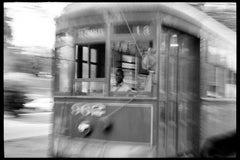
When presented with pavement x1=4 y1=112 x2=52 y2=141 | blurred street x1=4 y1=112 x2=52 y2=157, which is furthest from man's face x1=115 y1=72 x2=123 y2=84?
pavement x1=4 y1=112 x2=52 y2=141

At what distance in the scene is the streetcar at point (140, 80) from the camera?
4441 millimetres

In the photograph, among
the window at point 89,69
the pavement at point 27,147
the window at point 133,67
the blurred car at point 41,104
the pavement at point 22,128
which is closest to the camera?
the window at point 133,67

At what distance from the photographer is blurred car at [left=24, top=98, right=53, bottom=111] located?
18.0ft

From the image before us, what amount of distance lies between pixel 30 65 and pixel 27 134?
1558mm

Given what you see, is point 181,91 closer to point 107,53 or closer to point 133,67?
point 133,67

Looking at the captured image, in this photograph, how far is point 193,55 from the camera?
16.9 feet

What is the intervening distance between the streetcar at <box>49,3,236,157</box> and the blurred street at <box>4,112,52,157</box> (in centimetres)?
80

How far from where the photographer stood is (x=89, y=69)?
16.0 ft

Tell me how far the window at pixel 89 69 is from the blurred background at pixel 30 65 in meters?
0.67

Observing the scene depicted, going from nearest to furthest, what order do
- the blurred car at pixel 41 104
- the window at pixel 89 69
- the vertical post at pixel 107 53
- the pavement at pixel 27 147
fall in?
the vertical post at pixel 107 53 → the window at pixel 89 69 → the pavement at pixel 27 147 → the blurred car at pixel 41 104

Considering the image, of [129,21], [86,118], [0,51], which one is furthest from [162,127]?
[0,51]

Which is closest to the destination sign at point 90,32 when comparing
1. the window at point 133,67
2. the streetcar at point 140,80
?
the streetcar at point 140,80

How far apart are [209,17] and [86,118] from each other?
240cm

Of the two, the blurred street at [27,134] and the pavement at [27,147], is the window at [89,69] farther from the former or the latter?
the pavement at [27,147]
